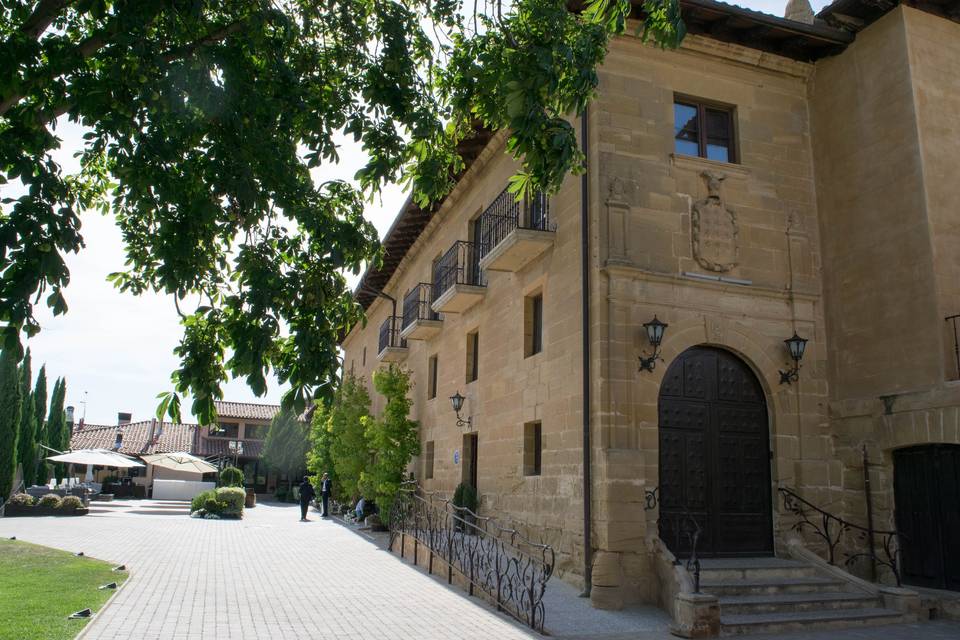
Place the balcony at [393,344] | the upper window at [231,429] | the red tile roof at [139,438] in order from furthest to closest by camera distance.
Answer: the upper window at [231,429]
the red tile roof at [139,438]
the balcony at [393,344]

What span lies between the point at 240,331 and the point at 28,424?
2870cm

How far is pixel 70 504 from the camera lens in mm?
22516

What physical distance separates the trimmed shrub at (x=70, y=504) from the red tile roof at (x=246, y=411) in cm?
2374

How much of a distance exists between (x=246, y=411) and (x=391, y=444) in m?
33.8

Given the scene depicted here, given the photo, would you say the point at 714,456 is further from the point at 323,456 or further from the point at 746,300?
the point at 323,456

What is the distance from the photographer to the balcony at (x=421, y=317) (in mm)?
18609

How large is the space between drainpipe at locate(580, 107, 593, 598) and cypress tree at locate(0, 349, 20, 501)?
891 inches

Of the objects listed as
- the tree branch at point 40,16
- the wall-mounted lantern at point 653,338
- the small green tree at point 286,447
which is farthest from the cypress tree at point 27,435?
the tree branch at point 40,16

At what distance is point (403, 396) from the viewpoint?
771 inches

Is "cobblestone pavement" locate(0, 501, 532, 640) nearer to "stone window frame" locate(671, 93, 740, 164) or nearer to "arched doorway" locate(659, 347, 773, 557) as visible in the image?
"arched doorway" locate(659, 347, 773, 557)

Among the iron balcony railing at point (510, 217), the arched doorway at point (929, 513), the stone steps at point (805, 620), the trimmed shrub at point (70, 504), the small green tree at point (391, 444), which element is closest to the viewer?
the stone steps at point (805, 620)

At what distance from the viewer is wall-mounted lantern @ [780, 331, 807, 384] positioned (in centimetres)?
1140

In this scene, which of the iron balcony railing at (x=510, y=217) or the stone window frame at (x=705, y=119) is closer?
the stone window frame at (x=705, y=119)

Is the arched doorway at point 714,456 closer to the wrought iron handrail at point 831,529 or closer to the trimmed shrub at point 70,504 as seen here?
the wrought iron handrail at point 831,529
